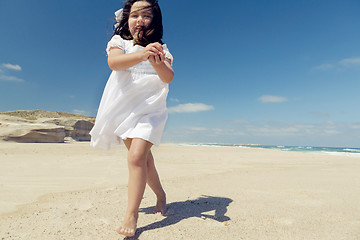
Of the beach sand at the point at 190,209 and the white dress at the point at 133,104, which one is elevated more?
the white dress at the point at 133,104

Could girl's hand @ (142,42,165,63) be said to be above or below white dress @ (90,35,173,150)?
above

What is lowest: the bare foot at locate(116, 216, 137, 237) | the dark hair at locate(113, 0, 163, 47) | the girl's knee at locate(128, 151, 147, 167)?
the bare foot at locate(116, 216, 137, 237)

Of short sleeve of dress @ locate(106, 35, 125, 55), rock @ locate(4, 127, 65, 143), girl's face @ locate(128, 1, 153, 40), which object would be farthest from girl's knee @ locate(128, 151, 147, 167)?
rock @ locate(4, 127, 65, 143)

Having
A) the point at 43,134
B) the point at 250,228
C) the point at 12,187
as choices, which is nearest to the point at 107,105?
the point at 250,228

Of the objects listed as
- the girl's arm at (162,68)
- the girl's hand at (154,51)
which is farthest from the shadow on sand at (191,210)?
the girl's hand at (154,51)

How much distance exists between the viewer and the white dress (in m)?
1.60

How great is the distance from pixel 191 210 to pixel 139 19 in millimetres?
1595

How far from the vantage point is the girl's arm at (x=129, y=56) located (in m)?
1.36

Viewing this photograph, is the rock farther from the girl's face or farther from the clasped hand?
the clasped hand

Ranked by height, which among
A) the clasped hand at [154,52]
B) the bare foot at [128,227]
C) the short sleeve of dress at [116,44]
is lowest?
the bare foot at [128,227]

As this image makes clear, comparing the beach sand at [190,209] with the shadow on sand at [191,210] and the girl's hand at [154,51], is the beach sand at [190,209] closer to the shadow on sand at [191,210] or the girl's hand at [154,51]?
the shadow on sand at [191,210]

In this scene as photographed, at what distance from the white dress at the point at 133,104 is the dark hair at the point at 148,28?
125mm

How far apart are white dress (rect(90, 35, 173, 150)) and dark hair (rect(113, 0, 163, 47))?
0.13 metres

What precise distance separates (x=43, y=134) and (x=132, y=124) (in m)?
12.1
